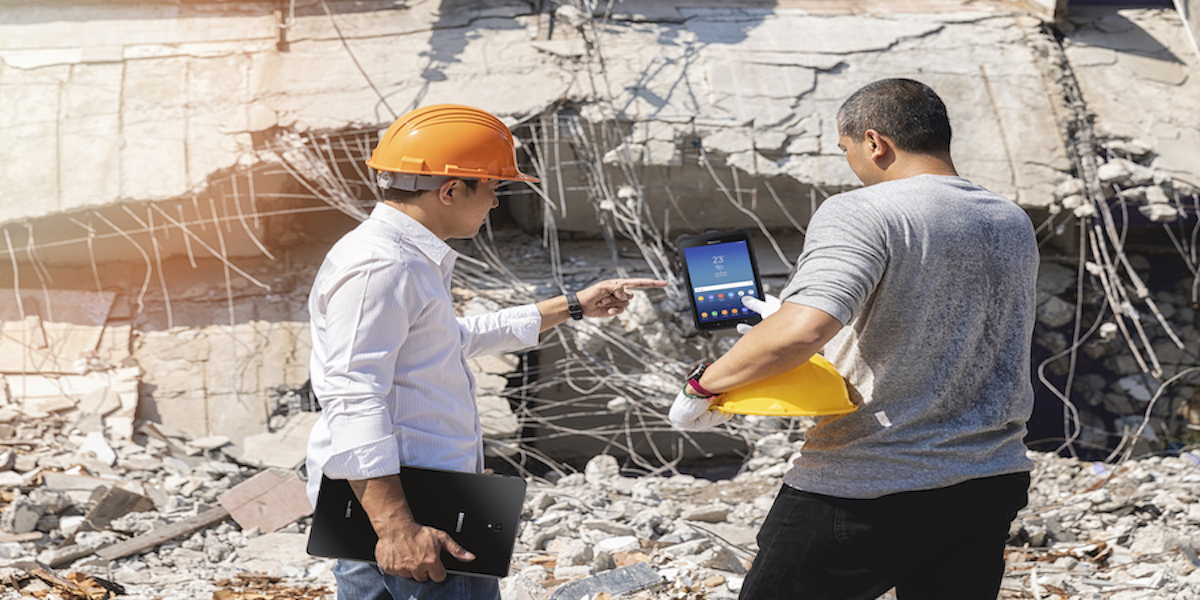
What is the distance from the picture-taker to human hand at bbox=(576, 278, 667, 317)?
215 cm

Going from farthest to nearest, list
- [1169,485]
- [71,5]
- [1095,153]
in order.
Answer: [71,5], [1095,153], [1169,485]

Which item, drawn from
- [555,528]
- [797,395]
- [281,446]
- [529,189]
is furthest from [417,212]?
[529,189]

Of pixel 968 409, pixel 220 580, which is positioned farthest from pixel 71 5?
pixel 968 409

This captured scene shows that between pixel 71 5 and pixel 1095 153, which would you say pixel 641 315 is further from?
pixel 71 5

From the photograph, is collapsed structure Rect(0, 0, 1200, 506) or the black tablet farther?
collapsed structure Rect(0, 0, 1200, 506)

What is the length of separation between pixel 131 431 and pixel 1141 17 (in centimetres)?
650

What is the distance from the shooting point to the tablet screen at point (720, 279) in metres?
2.03

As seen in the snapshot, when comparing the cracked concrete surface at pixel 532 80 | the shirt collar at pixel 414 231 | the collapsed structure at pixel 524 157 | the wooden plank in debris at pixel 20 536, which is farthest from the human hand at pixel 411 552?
the cracked concrete surface at pixel 532 80

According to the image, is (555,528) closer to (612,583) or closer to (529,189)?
(612,583)

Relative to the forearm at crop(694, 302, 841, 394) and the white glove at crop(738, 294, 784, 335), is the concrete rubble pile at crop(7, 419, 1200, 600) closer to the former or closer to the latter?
the white glove at crop(738, 294, 784, 335)

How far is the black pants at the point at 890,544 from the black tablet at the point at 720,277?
0.50 metres

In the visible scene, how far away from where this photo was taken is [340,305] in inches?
57.0

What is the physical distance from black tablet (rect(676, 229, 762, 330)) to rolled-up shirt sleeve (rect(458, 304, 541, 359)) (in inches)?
15.0

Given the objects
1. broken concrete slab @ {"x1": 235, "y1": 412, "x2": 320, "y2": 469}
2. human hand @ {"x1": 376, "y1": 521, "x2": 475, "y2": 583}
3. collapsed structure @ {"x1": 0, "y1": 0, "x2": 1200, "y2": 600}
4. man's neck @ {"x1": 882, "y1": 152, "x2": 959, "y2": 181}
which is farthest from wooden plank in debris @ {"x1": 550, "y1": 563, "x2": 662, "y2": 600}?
broken concrete slab @ {"x1": 235, "y1": 412, "x2": 320, "y2": 469}
